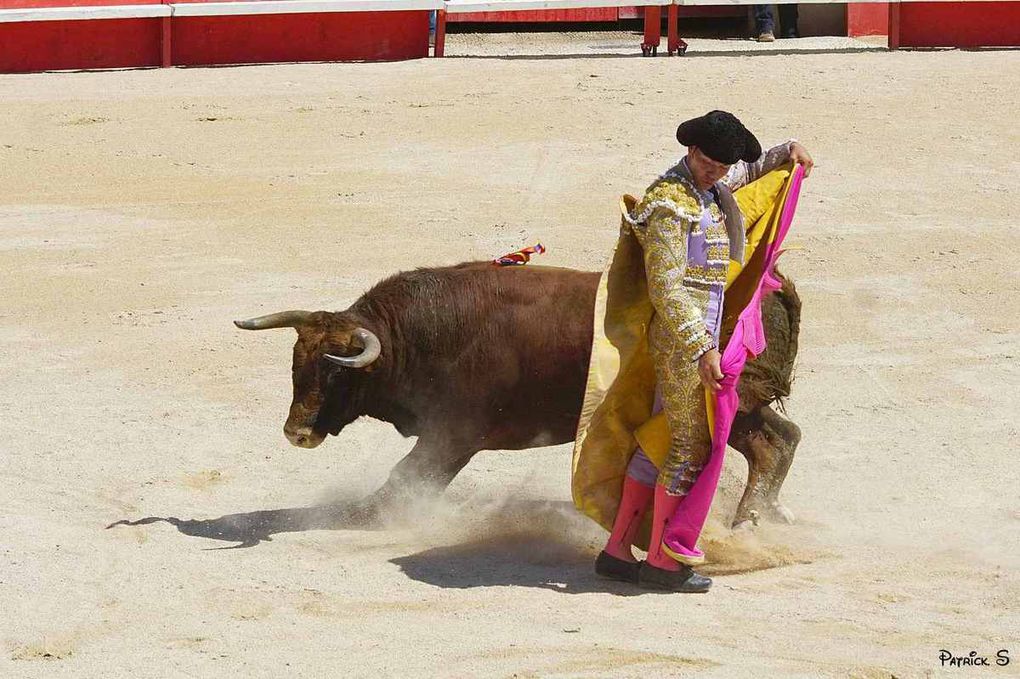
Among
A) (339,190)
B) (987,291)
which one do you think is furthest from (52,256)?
(987,291)

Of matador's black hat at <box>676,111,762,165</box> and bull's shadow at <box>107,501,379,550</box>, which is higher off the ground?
matador's black hat at <box>676,111,762,165</box>

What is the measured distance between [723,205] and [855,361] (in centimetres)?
309

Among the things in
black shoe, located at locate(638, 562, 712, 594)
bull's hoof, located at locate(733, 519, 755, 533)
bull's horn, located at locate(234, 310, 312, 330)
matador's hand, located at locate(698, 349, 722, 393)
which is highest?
matador's hand, located at locate(698, 349, 722, 393)

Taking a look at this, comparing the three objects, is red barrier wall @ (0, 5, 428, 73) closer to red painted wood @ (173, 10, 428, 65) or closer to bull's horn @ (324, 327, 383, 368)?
red painted wood @ (173, 10, 428, 65)

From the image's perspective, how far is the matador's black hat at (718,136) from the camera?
15.7ft

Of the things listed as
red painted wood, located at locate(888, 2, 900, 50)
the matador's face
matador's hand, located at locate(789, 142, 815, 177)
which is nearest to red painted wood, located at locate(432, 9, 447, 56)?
red painted wood, located at locate(888, 2, 900, 50)

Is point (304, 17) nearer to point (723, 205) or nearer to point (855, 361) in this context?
point (855, 361)

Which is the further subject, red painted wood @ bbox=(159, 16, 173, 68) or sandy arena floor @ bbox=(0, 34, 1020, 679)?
red painted wood @ bbox=(159, 16, 173, 68)

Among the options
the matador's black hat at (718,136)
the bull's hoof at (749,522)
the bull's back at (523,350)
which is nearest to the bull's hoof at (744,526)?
the bull's hoof at (749,522)

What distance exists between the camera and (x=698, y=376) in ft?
16.4

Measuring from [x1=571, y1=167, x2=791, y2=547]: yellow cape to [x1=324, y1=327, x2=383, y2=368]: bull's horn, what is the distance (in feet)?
2.81

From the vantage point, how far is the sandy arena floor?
4879 millimetres

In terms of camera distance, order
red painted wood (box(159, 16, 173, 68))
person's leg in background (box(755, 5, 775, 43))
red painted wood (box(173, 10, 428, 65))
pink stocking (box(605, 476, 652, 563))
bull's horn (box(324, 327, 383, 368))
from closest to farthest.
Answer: pink stocking (box(605, 476, 652, 563))
bull's horn (box(324, 327, 383, 368))
red painted wood (box(159, 16, 173, 68))
red painted wood (box(173, 10, 428, 65))
person's leg in background (box(755, 5, 775, 43))

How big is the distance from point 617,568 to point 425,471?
0.92 metres
